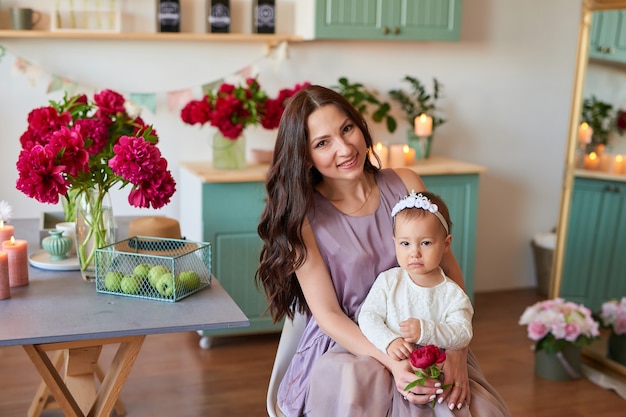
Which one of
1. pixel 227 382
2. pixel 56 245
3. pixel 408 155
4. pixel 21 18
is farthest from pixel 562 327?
pixel 21 18

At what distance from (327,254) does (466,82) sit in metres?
2.59

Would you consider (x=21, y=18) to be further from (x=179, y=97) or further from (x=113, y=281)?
(x=113, y=281)

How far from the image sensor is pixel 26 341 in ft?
6.21

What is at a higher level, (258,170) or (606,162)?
(606,162)

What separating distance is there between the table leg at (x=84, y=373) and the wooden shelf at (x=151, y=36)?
1.77 m

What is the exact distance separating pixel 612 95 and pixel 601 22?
312 mm

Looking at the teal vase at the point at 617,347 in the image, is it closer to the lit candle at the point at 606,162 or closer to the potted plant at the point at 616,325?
the potted plant at the point at 616,325

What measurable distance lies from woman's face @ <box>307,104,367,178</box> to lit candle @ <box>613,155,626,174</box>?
1759mm

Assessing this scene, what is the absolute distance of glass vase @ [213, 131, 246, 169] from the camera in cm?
379

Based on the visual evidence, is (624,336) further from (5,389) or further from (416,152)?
(5,389)

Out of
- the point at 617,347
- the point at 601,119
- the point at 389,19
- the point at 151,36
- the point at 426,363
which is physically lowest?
the point at 617,347

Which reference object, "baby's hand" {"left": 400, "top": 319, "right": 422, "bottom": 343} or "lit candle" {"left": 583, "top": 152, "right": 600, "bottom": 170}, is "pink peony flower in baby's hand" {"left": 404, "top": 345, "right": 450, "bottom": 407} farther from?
"lit candle" {"left": 583, "top": 152, "right": 600, "bottom": 170}

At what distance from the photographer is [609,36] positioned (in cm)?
350

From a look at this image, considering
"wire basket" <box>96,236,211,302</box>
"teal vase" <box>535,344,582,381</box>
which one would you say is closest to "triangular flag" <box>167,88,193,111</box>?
"wire basket" <box>96,236,211,302</box>
